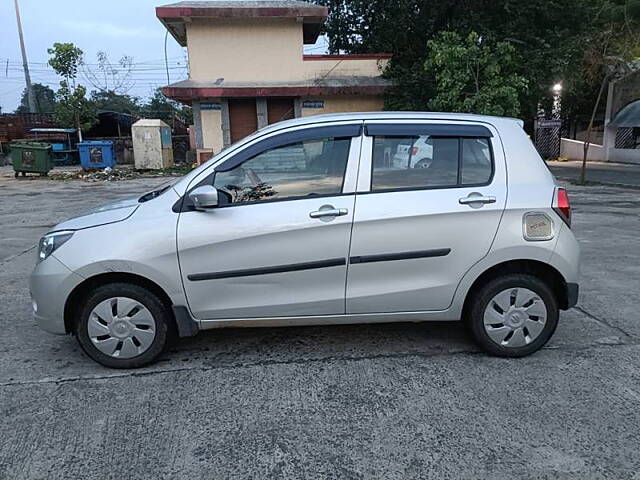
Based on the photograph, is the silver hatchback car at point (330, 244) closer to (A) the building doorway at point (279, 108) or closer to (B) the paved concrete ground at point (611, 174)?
(B) the paved concrete ground at point (611, 174)

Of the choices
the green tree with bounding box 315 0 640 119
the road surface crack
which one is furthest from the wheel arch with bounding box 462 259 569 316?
the green tree with bounding box 315 0 640 119

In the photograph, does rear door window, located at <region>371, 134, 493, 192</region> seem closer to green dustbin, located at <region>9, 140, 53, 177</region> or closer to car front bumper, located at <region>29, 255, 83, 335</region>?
car front bumper, located at <region>29, 255, 83, 335</region>

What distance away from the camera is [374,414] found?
2838mm

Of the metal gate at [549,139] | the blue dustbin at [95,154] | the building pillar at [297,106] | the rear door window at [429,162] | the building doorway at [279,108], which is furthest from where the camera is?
the metal gate at [549,139]

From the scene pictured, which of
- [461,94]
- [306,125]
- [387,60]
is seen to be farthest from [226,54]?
[306,125]

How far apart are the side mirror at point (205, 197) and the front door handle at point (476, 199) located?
169 centimetres

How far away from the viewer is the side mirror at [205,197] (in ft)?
10.2

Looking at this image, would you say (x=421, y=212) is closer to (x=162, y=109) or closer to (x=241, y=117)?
(x=241, y=117)

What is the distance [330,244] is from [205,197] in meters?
0.89

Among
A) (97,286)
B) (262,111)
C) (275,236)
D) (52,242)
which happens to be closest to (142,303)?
(97,286)

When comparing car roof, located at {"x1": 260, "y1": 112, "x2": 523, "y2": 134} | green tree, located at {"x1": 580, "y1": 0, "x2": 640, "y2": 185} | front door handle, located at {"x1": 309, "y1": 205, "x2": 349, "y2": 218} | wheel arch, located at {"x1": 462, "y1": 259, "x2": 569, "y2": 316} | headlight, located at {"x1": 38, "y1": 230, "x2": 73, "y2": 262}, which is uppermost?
green tree, located at {"x1": 580, "y1": 0, "x2": 640, "y2": 185}

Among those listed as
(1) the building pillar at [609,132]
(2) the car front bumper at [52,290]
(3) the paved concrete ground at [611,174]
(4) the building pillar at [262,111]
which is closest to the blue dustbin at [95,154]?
(4) the building pillar at [262,111]

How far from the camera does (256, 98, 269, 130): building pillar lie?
61.1 ft

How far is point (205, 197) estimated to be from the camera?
3.12 meters
